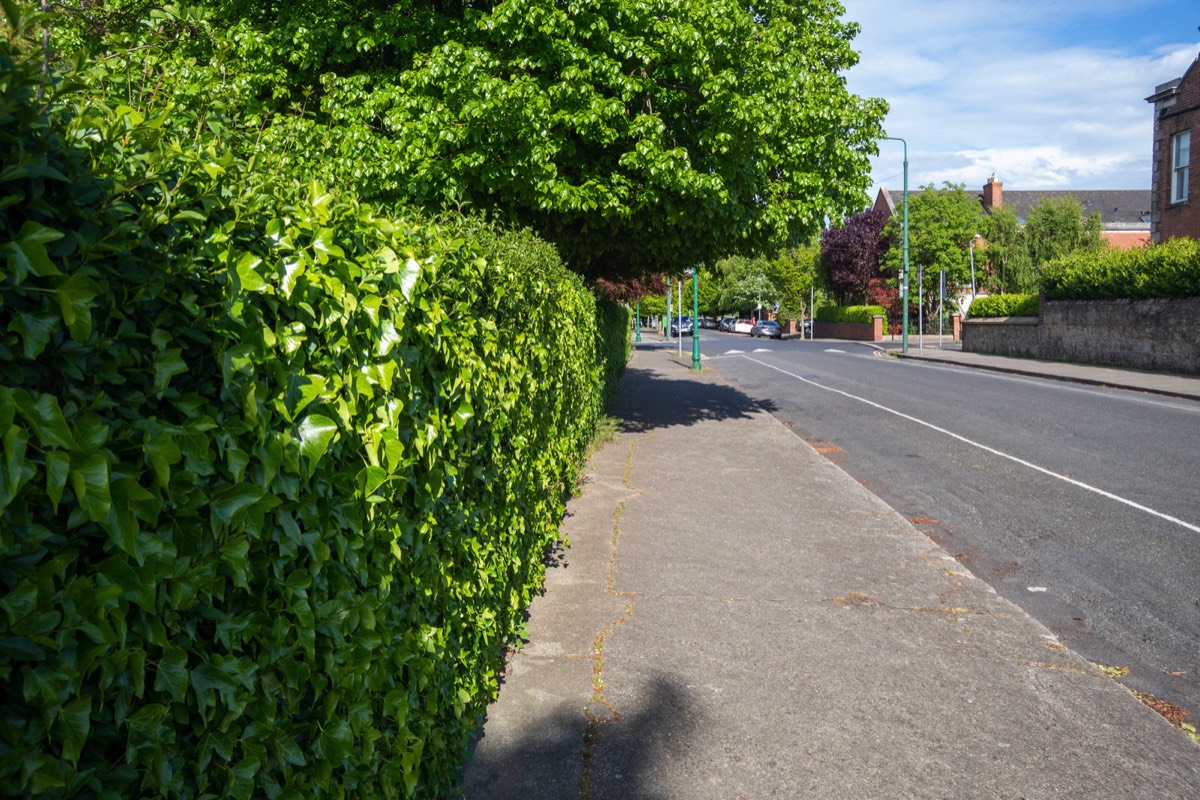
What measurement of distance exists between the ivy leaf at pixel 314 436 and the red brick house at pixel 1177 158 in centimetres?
3823

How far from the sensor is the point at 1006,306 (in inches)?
1542

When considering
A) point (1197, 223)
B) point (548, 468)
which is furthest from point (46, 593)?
point (1197, 223)

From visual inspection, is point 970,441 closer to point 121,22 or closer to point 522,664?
point 522,664

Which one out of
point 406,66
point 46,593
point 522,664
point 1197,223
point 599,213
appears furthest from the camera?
point 1197,223

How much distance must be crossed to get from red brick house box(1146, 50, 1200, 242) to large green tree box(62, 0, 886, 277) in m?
26.1

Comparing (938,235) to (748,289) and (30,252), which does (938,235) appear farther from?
(30,252)

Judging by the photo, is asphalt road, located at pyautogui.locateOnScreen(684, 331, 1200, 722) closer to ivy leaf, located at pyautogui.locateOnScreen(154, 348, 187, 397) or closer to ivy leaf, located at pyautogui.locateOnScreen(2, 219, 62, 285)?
ivy leaf, located at pyautogui.locateOnScreen(154, 348, 187, 397)

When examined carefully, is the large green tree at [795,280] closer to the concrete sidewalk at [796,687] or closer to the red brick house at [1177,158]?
the red brick house at [1177,158]

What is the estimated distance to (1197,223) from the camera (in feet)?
110

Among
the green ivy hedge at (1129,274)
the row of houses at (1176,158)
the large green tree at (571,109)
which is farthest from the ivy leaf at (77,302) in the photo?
the row of houses at (1176,158)

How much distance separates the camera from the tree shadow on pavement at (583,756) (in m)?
3.68

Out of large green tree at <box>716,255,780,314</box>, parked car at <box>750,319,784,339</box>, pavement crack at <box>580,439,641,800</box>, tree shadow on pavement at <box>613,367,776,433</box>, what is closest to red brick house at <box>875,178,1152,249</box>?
parked car at <box>750,319,784,339</box>

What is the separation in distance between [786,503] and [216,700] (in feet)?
26.0

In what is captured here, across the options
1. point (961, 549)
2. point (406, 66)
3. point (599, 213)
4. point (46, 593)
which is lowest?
point (961, 549)
